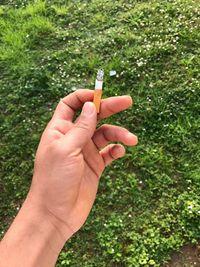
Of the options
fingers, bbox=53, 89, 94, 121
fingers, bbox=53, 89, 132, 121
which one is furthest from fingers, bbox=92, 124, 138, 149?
fingers, bbox=53, 89, 94, 121

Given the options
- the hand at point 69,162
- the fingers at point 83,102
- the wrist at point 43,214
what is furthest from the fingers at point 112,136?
the wrist at point 43,214


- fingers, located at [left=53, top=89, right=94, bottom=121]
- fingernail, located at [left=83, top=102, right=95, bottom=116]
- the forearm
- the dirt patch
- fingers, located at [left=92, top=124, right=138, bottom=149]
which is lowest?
the dirt patch

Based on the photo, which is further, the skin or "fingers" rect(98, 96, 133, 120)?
"fingers" rect(98, 96, 133, 120)

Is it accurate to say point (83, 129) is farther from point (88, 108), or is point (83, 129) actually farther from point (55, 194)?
point (55, 194)

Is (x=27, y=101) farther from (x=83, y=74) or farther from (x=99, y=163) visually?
(x=99, y=163)

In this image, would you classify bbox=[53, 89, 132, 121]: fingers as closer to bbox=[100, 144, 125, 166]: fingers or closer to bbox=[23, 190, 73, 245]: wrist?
bbox=[100, 144, 125, 166]: fingers
